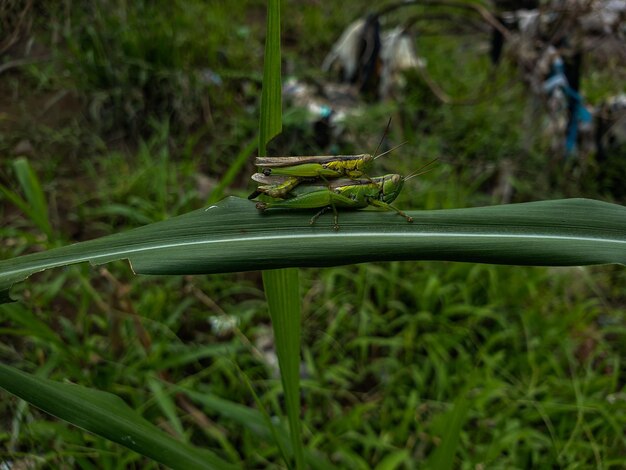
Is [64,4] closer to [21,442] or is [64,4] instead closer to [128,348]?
[128,348]

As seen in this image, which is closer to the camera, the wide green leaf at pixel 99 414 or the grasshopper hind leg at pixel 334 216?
the wide green leaf at pixel 99 414

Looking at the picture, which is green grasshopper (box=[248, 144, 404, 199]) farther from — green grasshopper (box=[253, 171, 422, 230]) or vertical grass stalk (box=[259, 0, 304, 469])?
vertical grass stalk (box=[259, 0, 304, 469])

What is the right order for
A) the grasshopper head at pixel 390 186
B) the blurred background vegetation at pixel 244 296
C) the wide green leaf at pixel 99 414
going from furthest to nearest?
1. the blurred background vegetation at pixel 244 296
2. the grasshopper head at pixel 390 186
3. the wide green leaf at pixel 99 414

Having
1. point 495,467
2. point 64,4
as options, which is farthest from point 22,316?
point 64,4

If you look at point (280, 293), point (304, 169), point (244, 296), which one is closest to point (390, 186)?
point (304, 169)

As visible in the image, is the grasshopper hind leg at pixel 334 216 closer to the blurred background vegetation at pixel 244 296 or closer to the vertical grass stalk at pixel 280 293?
the vertical grass stalk at pixel 280 293

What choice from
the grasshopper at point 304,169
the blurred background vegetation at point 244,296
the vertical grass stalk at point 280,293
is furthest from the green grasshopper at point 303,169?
the blurred background vegetation at point 244,296
